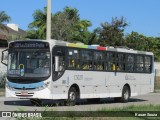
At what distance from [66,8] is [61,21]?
806cm

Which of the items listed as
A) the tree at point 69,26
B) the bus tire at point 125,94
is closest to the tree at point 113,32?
the tree at point 69,26

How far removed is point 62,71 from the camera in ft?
72.8

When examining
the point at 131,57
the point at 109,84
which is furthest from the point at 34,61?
the point at 131,57

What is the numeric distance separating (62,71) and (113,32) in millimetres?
36687

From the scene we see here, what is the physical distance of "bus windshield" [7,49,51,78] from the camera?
21656mm

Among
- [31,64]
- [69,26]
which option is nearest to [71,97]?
[31,64]

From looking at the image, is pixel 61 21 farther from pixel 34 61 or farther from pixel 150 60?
pixel 34 61

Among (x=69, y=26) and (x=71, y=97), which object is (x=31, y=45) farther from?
(x=69, y=26)

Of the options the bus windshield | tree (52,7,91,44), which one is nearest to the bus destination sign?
the bus windshield

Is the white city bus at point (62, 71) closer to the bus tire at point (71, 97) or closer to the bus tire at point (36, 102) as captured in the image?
the bus tire at point (71, 97)

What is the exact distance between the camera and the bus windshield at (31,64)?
21656 millimetres

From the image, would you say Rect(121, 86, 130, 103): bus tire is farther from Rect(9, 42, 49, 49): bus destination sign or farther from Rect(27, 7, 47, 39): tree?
Rect(27, 7, 47, 39): tree

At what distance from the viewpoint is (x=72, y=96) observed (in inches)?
905

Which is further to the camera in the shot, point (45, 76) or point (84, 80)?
point (84, 80)
